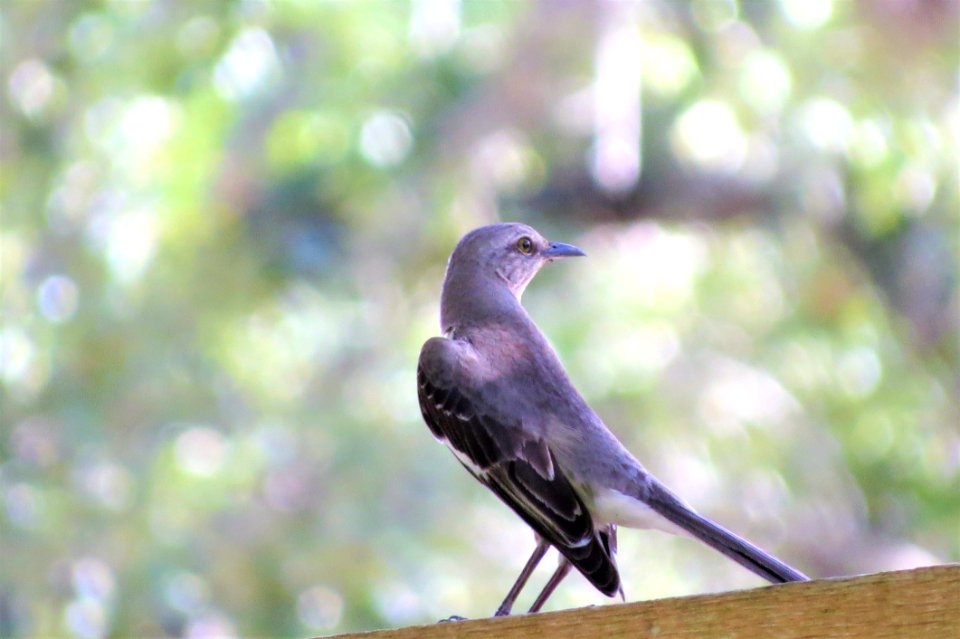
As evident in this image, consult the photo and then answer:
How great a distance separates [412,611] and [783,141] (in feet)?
15.0

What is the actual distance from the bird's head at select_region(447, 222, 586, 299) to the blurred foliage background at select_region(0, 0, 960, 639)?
13.4ft

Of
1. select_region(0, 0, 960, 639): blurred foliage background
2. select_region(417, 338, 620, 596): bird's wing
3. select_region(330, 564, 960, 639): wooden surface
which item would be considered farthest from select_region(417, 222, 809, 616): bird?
select_region(0, 0, 960, 639): blurred foliage background

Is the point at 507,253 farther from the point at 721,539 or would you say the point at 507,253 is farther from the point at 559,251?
the point at 721,539

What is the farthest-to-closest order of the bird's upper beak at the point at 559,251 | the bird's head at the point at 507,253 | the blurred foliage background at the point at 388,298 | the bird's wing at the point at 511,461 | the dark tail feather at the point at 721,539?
the blurred foliage background at the point at 388,298 < the bird's upper beak at the point at 559,251 < the bird's head at the point at 507,253 < the bird's wing at the point at 511,461 < the dark tail feather at the point at 721,539

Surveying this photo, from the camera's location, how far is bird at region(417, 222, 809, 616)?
347 centimetres

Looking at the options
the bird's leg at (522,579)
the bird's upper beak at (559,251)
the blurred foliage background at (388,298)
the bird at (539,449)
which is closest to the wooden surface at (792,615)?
the bird at (539,449)

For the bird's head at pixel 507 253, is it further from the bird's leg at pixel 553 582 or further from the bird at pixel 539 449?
the bird's leg at pixel 553 582

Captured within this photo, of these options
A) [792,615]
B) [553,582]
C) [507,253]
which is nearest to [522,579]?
[553,582]

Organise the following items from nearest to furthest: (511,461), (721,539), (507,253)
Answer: (721,539) < (511,461) < (507,253)

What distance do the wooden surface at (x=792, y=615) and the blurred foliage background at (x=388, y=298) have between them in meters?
5.86

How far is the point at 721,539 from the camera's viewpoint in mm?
3043

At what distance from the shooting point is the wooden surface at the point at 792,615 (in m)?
2.61

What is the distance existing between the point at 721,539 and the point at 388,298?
809 centimetres

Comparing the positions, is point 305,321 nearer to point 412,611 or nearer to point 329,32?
point 329,32
